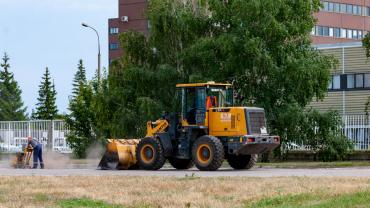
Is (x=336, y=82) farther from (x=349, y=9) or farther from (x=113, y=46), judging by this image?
(x=113, y=46)

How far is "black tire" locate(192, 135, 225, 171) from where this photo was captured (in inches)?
1293

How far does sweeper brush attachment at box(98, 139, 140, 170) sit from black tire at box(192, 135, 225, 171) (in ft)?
11.4

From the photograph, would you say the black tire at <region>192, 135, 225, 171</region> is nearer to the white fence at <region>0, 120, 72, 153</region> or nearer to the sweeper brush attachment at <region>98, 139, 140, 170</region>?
the sweeper brush attachment at <region>98, 139, 140, 170</region>

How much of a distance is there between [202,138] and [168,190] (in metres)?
11.0

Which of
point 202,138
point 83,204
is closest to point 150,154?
point 202,138

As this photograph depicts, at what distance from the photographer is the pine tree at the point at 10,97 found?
107688mm

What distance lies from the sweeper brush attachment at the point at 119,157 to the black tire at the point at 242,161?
3.85 m

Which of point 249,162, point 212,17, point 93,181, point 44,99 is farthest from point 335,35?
point 93,181

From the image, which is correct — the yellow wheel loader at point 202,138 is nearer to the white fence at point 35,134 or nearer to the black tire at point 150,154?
the black tire at point 150,154

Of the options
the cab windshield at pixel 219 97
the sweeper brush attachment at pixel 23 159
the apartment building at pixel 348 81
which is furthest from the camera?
the apartment building at pixel 348 81

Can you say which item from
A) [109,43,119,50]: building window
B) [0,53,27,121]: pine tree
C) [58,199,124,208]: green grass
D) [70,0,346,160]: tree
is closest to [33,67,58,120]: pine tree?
[0,53,27,121]: pine tree

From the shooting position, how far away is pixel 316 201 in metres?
19.1

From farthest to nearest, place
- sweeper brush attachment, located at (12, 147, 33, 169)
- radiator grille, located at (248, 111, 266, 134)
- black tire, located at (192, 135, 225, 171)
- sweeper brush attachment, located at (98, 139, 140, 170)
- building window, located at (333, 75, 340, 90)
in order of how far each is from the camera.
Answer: building window, located at (333, 75, 340, 90)
sweeper brush attachment, located at (12, 147, 33, 169)
sweeper brush attachment, located at (98, 139, 140, 170)
radiator grille, located at (248, 111, 266, 134)
black tire, located at (192, 135, 225, 171)

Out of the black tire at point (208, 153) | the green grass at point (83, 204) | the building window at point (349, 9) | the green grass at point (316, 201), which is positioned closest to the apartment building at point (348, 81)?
the black tire at point (208, 153)
